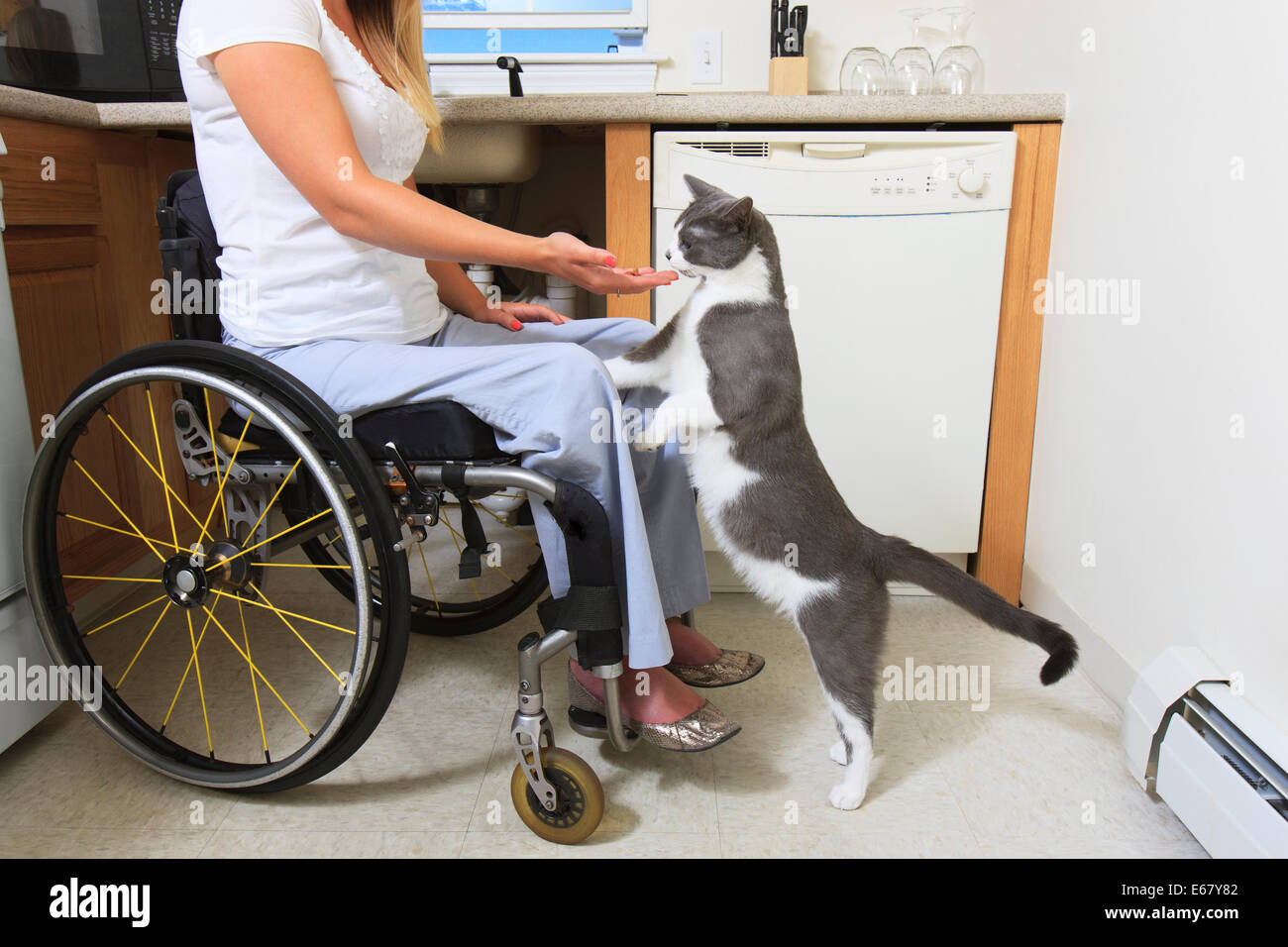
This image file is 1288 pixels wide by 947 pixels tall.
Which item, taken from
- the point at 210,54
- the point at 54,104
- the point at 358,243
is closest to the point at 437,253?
the point at 358,243

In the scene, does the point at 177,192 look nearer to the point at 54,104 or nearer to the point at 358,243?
the point at 358,243

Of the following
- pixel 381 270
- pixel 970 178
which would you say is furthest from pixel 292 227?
pixel 970 178

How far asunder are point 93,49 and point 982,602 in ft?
5.95

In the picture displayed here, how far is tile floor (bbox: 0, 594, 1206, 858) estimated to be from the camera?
118 centimetres

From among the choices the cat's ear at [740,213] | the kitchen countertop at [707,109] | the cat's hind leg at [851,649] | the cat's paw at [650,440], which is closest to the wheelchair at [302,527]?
the cat's paw at [650,440]

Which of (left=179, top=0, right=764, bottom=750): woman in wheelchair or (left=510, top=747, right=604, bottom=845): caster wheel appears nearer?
(left=179, top=0, right=764, bottom=750): woman in wheelchair

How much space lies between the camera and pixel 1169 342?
51.7 inches

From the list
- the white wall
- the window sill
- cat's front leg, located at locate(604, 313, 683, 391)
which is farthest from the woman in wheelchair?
the window sill

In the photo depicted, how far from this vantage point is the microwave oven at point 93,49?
5.34 ft

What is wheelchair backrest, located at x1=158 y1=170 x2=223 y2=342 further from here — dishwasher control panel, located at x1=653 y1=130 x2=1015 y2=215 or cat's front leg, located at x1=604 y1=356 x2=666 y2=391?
dishwasher control panel, located at x1=653 y1=130 x2=1015 y2=215

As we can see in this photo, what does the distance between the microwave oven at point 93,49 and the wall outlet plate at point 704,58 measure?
1145 millimetres

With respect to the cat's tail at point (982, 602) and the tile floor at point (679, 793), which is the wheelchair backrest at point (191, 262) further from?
the cat's tail at point (982, 602)

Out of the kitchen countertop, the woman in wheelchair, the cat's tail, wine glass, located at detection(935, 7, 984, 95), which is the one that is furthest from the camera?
wine glass, located at detection(935, 7, 984, 95)

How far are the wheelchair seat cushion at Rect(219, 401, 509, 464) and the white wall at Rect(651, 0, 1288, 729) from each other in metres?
→ 0.93
